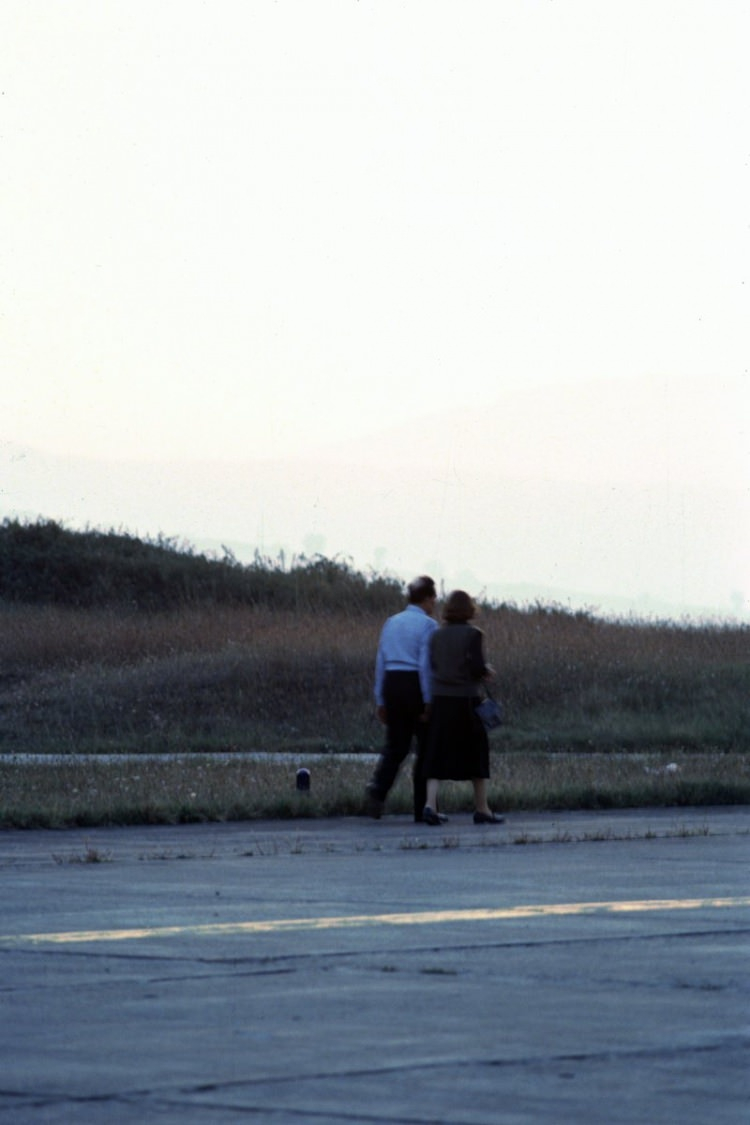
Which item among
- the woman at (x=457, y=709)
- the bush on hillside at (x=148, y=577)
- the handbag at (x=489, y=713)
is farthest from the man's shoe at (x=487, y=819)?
the bush on hillside at (x=148, y=577)

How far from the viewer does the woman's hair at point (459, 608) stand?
713 inches

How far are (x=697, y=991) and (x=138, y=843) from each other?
821 centimetres

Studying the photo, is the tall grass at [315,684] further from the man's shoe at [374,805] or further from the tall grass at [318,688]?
the man's shoe at [374,805]

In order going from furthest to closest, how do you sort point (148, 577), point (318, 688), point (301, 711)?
point (148, 577), point (318, 688), point (301, 711)

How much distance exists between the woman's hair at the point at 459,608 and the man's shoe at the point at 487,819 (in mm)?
1563

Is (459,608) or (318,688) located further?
(318,688)

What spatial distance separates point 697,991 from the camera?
25.8ft

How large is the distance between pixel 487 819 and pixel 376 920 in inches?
293

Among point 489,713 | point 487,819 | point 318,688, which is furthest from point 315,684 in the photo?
point 487,819

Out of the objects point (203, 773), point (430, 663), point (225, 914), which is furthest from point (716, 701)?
point (225, 914)

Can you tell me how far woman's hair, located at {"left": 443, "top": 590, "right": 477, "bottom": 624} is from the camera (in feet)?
59.4

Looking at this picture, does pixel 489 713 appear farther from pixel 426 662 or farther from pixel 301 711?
pixel 301 711

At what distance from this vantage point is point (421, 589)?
18859mm

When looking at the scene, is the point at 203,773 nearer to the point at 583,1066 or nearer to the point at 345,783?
the point at 345,783
